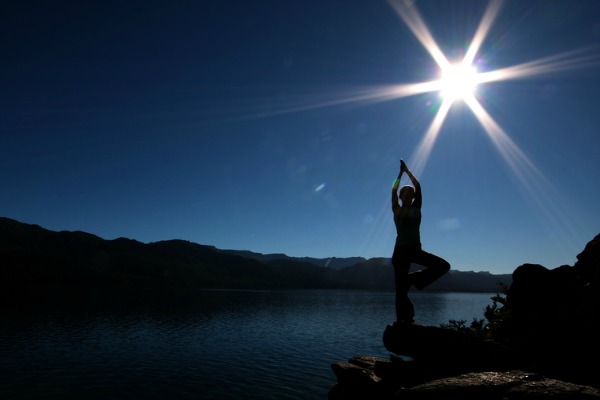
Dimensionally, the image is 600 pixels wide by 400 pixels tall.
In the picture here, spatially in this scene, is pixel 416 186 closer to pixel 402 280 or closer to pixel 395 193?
pixel 395 193

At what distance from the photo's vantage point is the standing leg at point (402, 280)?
12.1 metres

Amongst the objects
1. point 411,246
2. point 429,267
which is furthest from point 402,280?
point 411,246

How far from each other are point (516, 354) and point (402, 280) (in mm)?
4063

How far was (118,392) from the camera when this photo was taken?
2402 cm

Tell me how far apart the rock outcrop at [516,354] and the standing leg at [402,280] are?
0.39m

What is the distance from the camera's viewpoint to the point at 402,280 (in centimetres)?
1232

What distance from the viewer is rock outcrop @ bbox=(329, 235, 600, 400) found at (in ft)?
28.0

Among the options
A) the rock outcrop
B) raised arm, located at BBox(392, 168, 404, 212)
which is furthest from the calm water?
raised arm, located at BBox(392, 168, 404, 212)

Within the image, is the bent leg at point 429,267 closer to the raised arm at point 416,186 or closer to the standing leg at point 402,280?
the standing leg at point 402,280

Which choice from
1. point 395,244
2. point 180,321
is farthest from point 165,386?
point 180,321

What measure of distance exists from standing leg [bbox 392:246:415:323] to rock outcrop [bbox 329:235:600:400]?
0.39 metres

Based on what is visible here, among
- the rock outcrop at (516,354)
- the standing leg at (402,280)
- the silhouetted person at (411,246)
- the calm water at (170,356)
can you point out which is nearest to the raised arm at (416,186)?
the silhouetted person at (411,246)

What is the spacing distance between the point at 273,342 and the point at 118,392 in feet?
76.4

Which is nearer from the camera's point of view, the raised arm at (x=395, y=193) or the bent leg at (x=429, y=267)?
the bent leg at (x=429, y=267)
